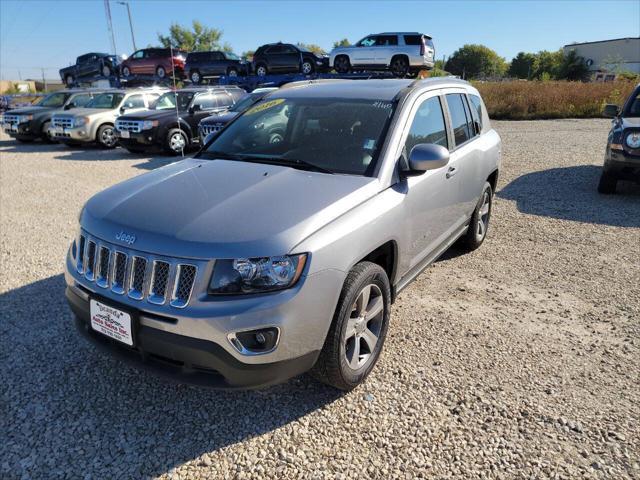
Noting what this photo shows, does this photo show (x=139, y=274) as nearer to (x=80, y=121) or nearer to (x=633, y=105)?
(x=633, y=105)

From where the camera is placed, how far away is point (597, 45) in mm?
62344

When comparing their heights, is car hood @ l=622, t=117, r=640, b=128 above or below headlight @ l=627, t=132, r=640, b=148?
above

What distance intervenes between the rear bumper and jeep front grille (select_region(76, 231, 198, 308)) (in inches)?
7.2

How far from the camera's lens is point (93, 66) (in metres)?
29.4

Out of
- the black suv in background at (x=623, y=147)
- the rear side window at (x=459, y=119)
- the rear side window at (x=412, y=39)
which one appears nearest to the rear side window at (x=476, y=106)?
the rear side window at (x=459, y=119)

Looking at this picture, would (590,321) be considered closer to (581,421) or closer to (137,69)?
(581,421)

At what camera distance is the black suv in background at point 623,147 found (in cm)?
689

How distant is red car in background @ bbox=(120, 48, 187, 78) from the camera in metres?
25.8

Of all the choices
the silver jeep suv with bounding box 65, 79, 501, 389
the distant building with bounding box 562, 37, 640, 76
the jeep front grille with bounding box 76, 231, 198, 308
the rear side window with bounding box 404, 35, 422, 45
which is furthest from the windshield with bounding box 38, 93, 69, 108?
the distant building with bounding box 562, 37, 640, 76

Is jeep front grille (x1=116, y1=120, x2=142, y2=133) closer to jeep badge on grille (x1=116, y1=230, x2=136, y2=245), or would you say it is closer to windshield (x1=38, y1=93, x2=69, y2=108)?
windshield (x1=38, y1=93, x2=69, y2=108)

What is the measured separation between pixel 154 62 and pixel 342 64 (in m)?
12.1

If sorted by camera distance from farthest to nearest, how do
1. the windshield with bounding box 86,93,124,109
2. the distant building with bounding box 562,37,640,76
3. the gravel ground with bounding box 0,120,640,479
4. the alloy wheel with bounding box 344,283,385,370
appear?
the distant building with bounding box 562,37,640,76 → the windshield with bounding box 86,93,124,109 → the alloy wheel with bounding box 344,283,385,370 → the gravel ground with bounding box 0,120,640,479

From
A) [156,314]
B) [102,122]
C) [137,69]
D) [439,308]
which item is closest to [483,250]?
[439,308]

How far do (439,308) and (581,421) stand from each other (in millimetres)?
1509
